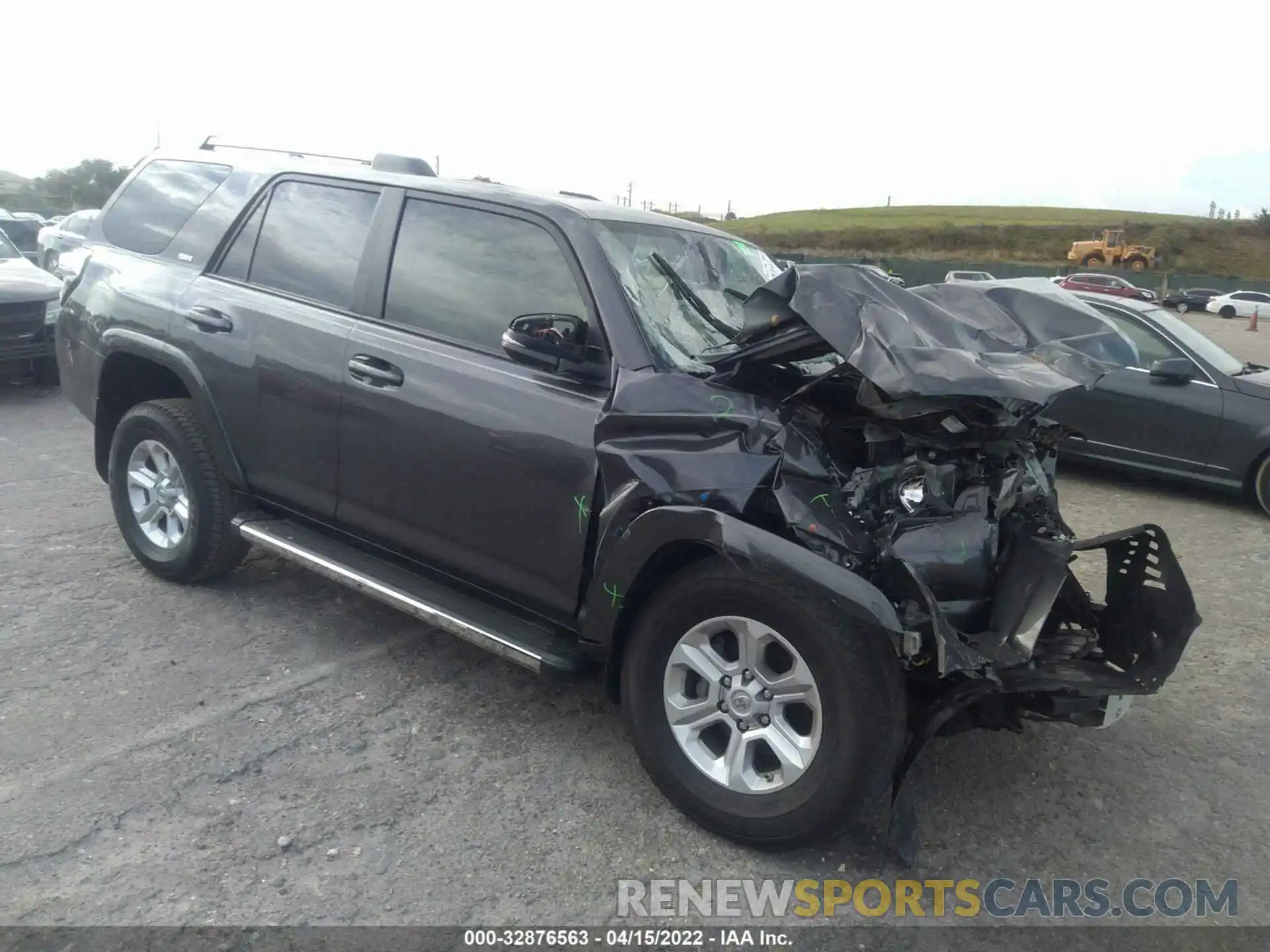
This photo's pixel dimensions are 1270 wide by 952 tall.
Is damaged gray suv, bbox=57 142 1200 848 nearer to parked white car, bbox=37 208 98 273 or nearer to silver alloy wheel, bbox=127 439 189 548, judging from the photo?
silver alloy wheel, bbox=127 439 189 548

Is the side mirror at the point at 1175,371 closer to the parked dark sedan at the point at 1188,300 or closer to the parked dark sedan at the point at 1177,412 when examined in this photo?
the parked dark sedan at the point at 1177,412

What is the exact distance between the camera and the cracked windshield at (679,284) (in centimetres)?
A: 354

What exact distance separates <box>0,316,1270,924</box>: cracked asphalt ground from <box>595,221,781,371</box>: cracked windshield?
1.50m

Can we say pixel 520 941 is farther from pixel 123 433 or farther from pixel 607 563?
pixel 123 433

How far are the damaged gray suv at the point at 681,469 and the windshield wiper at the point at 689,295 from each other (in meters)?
0.02

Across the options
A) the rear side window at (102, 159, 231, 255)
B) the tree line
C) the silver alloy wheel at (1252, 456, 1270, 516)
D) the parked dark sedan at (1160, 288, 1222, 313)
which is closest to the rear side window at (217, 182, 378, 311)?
the rear side window at (102, 159, 231, 255)

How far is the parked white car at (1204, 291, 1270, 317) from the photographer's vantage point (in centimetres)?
4006

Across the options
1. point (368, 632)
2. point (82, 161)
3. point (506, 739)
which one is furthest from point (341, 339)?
point (82, 161)

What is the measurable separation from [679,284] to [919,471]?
1.22 meters

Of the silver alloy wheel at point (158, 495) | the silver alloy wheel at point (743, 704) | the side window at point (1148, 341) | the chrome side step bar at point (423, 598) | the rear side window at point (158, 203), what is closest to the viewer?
the silver alloy wheel at point (743, 704)

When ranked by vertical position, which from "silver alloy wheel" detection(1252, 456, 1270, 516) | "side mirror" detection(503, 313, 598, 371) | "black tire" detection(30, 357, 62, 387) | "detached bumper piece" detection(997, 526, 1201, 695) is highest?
"side mirror" detection(503, 313, 598, 371)

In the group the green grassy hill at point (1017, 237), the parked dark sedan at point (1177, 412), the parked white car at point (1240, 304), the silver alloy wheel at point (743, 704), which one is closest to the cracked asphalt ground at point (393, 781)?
the silver alloy wheel at point (743, 704)

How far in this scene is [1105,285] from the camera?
129ft

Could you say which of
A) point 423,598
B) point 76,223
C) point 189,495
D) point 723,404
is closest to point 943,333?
point 723,404
